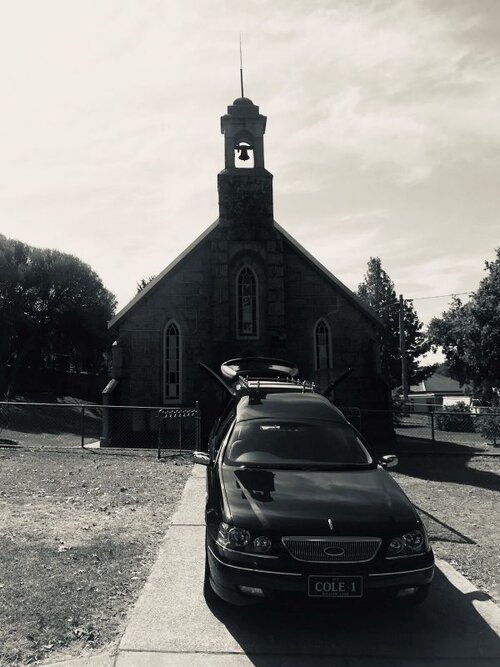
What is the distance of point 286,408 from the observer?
6.70 metres

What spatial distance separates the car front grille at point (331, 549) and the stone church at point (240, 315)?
49.8ft

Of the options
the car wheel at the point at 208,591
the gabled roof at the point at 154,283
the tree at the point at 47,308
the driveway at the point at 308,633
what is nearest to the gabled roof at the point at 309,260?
the gabled roof at the point at 154,283

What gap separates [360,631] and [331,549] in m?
0.84

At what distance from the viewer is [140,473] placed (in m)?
12.4

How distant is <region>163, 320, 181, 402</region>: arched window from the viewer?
65.9 ft

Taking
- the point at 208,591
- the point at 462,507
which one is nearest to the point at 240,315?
the point at 462,507

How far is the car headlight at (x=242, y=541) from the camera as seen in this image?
439cm

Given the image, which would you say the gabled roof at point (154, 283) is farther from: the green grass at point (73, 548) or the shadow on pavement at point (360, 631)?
the shadow on pavement at point (360, 631)

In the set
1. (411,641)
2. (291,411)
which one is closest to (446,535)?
(291,411)

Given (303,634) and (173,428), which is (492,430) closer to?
(173,428)

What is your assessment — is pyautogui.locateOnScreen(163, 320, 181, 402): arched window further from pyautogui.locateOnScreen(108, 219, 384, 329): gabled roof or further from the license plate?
the license plate

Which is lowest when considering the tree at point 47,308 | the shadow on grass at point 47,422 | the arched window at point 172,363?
the shadow on grass at point 47,422

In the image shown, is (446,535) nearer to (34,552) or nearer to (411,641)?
(411,641)

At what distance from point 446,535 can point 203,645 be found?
15.4ft
